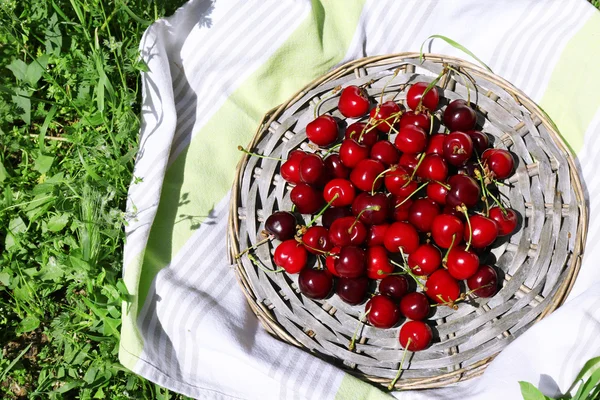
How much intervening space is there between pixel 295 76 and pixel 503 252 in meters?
0.90

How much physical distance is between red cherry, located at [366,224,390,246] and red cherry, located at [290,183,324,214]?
18 centimetres

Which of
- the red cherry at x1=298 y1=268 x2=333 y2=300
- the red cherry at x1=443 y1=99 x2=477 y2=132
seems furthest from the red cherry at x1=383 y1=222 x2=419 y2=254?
the red cherry at x1=443 y1=99 x2=477 y2=132

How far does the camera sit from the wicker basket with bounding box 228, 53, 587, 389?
5.67ft

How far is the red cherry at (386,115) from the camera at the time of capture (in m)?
1.83

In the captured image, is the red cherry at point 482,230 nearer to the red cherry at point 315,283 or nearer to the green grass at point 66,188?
the red cherry at point 315,283

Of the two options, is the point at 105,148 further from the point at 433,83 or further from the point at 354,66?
the point at 433,83

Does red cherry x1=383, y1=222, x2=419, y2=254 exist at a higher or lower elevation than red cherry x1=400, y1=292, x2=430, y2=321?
higher

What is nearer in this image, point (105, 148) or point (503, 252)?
point (503, 252)

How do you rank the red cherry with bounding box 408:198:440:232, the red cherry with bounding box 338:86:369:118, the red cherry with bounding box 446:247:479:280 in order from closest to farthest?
the red cherry with bounding box 446:247:479:280, the red cherry with bounding box 408:198:440:232, the red cherry with bounding box 338:86:369:118

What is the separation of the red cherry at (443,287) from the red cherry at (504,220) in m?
0.20

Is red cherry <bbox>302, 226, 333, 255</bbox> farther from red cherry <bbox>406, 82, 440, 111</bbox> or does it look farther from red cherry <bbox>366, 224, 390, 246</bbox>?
red cherry <bbox>406, 82, 440, 111</bbox>

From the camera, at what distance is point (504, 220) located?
1.72m

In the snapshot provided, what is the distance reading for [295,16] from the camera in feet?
6.64

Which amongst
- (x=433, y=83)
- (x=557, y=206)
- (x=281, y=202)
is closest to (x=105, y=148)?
(x=281, y=202)
